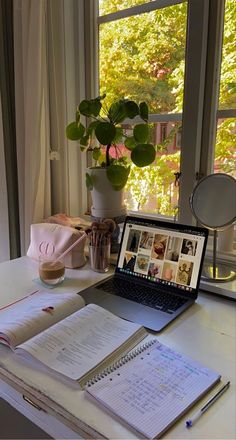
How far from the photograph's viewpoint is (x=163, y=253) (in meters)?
1.16

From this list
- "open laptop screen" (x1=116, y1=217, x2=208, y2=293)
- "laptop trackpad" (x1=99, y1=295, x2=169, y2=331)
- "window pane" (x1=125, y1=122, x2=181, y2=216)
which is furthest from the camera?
"window pane" (x1=125, y1=122, x2=181, y2=216)

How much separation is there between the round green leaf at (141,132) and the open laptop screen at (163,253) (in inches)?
12.7

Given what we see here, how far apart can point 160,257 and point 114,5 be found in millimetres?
1213

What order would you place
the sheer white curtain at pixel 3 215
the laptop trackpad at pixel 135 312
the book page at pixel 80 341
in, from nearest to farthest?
the book page at pixel 80 341, the laptop trackpad at pixel 135 312, the sheer white curtain at pixel 3 215

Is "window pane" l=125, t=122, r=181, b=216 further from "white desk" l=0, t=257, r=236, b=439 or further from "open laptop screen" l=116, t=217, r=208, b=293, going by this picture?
"white desk" l=0, t=257, r=236, b=439

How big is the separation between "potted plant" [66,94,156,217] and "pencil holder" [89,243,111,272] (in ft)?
0.56

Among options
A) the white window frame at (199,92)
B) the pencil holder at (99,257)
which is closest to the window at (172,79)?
the white window frame at (199,92)

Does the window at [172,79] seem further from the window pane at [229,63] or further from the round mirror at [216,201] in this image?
the round mirror at [216,201]

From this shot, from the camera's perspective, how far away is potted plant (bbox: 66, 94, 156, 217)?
129cm

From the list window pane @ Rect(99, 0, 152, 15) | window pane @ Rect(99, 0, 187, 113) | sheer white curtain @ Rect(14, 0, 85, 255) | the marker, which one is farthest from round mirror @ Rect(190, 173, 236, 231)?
window pane @ Rect(99, 0, 152, 15)

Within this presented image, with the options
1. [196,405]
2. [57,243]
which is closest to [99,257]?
[57,243]

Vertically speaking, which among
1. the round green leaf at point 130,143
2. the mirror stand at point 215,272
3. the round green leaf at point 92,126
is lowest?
the mirror stand at point 215,272

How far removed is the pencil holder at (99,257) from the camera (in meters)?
1.28

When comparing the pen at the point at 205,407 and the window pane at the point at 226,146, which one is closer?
the pen at the point at 205,407
